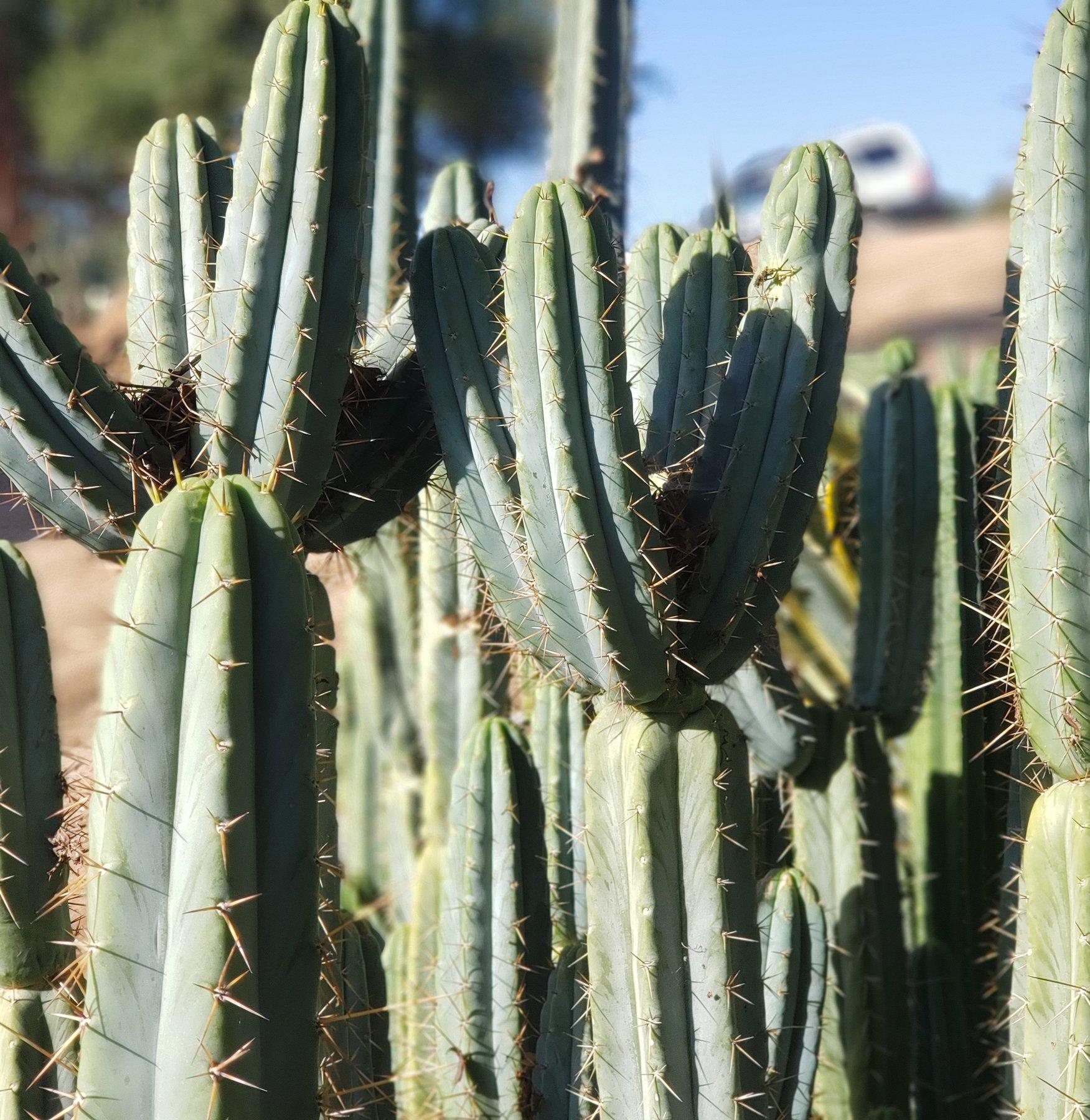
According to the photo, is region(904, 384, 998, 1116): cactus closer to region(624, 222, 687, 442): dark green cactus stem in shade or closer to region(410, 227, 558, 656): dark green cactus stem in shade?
region(624, 222, 687, 442): dark green cactus stem in shade

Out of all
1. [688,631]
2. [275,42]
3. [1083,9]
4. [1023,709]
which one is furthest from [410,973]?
[1083,9]

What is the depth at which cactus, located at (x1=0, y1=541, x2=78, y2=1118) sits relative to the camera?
1.98 meters

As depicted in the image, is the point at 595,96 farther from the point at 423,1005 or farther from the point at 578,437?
the point at 423,1005

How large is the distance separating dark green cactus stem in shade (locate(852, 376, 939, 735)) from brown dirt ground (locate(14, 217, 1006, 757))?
0.39m

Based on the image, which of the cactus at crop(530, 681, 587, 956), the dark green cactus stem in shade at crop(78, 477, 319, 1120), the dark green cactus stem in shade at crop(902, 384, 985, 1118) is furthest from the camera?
the dark green cactus stem in shade at crop(902, 384, 985, 1118)

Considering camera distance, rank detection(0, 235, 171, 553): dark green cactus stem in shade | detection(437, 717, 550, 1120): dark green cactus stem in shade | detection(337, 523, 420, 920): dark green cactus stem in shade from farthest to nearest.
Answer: detection(337, 523, 420, 920): dark green cactus stem in shade, detection(437, 717, 550, 1120): dark green cactus stem in shade, detection(0, 235, 171, 553): dark green cactus stem in shade

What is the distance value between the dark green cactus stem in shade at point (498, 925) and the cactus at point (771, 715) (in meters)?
0.56

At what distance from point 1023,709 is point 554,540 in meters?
0.83

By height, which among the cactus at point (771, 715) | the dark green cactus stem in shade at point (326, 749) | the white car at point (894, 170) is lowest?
the dark green cactus stem in shade at point (326, 749)

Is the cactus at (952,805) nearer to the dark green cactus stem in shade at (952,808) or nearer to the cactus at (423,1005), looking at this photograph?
the dark green cactus stem in shade at (952,808)

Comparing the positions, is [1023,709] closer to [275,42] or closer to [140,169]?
[275,42]

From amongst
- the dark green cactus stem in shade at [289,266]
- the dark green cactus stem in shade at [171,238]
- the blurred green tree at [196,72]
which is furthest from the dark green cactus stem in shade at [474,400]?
the blurred green tree at [196,72]

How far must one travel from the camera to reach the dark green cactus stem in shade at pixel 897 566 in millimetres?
3023

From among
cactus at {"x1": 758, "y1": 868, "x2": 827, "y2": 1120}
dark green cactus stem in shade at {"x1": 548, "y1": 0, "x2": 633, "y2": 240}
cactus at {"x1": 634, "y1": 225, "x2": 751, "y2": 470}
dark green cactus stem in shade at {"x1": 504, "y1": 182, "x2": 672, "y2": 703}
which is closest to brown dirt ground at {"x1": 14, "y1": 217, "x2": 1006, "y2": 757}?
cactus at {"x1": 634, "y1": 225, "x2": 751, "y2": 470}
